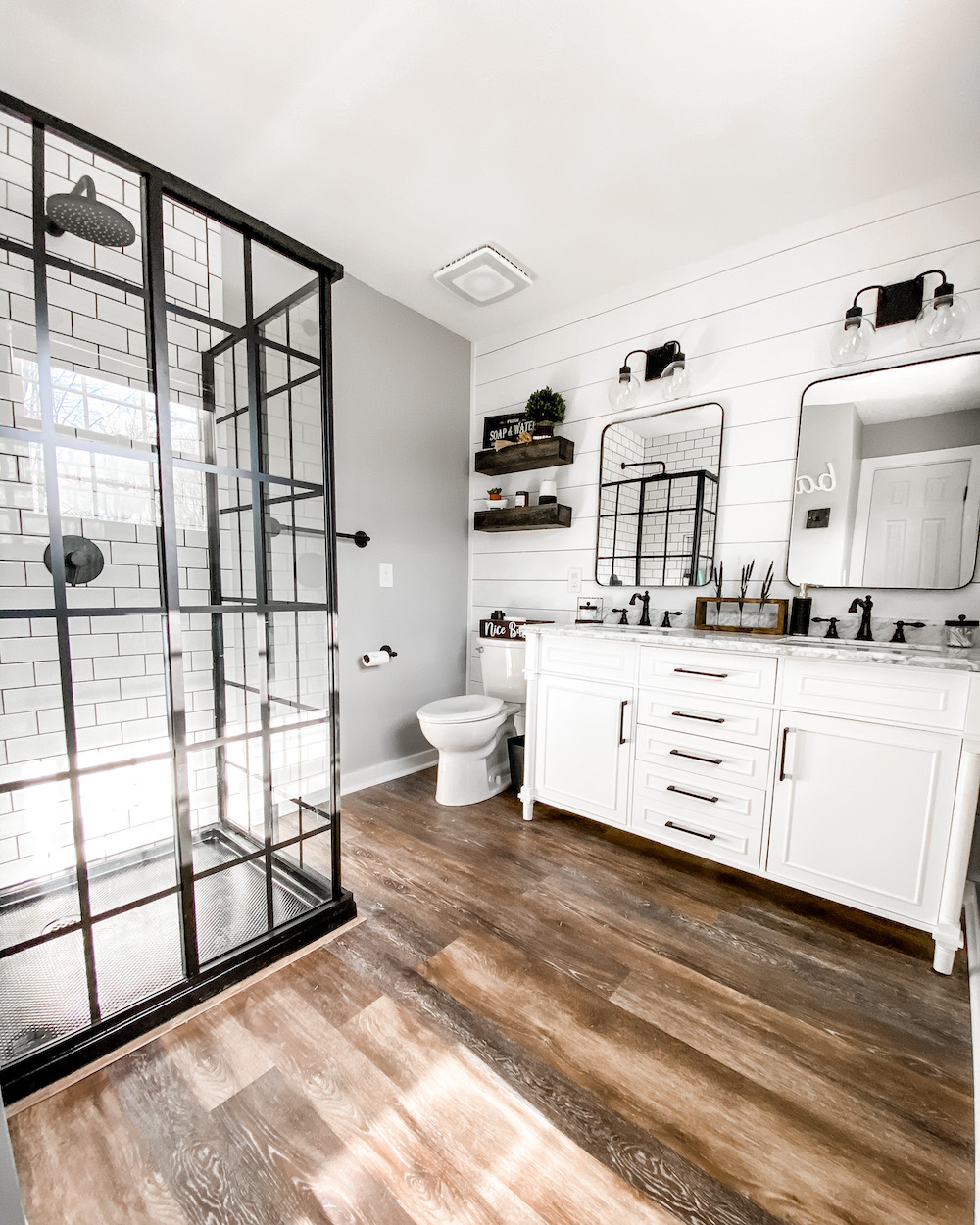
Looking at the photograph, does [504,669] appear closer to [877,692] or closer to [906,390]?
[877,692]

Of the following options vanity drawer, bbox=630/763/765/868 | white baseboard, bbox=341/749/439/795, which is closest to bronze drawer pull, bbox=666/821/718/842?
vanity drawer, bbox=630/763/765/868

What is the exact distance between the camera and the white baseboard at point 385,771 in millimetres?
2662

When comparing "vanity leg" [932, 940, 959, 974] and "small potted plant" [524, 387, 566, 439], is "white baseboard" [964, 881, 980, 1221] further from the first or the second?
"small potted plant" [524, 387, 566, 439]

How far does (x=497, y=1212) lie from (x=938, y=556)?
88.7 inches

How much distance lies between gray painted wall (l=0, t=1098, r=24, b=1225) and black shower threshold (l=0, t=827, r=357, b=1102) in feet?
1.79

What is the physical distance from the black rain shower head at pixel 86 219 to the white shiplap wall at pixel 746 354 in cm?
205

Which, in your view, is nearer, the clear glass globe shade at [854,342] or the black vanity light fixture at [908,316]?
the black vanity light fixture at [908,316]

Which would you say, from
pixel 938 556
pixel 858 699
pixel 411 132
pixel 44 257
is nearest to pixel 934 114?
pixel 938 556

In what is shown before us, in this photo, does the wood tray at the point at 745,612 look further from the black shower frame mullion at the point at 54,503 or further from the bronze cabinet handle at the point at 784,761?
the black shower frame mullion at the point at 54,503

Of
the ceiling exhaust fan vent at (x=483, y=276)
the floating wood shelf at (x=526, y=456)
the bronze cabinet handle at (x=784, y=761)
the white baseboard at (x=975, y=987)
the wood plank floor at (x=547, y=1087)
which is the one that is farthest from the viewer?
the floating wood shelf at (x=526, y=456)

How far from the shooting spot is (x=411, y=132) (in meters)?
1.71

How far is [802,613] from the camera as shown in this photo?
2074 mm

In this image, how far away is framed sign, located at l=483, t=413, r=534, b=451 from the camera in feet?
9.66

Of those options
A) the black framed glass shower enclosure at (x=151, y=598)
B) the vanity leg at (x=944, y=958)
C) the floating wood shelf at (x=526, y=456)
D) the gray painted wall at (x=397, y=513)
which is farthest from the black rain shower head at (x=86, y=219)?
the vanity leg at (x=944, y=958)
